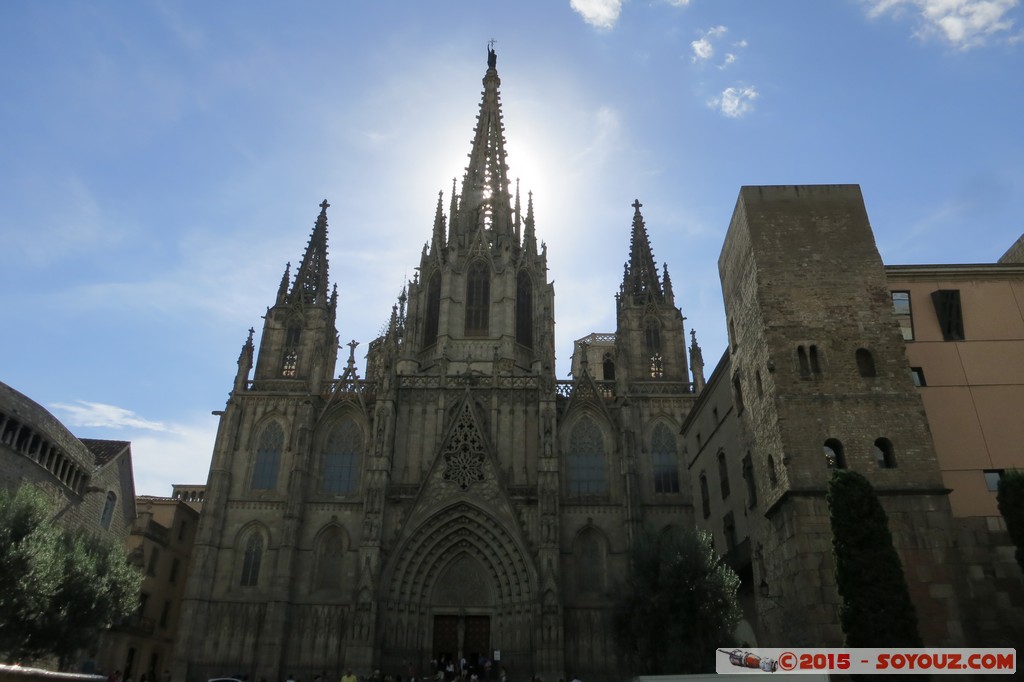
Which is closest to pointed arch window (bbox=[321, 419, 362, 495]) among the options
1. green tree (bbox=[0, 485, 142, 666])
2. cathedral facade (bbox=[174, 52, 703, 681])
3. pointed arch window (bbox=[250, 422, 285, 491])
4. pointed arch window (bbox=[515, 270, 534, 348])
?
cathedral facade (bbox=[174, 52, 703, 681])

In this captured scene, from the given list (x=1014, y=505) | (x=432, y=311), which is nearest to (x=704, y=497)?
(x=1014, y=505)

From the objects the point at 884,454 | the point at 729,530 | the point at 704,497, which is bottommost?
the point at 729,530

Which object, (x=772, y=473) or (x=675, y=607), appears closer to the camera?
(x=772, y=473)

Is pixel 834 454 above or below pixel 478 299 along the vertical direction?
below

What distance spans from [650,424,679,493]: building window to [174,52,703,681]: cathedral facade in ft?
0.25

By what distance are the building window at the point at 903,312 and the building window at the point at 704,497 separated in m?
10.6

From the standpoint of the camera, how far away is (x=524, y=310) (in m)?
42.8

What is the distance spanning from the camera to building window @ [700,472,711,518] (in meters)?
28.0

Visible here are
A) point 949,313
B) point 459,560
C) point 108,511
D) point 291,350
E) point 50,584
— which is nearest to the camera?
point 50,584

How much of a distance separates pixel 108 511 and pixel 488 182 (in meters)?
30.2

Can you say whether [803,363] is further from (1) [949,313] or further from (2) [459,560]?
(2) [459,560]

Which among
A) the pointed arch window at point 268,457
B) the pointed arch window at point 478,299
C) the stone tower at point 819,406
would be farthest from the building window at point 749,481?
the pointed arch window at point 268,457

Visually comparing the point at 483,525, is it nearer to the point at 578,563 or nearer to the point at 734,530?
the point at 578,563

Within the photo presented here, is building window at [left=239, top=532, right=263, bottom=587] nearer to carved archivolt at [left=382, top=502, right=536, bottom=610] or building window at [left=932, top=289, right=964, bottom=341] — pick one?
carved archivolt at [left=382, top=502, right=536, bottom=610]
